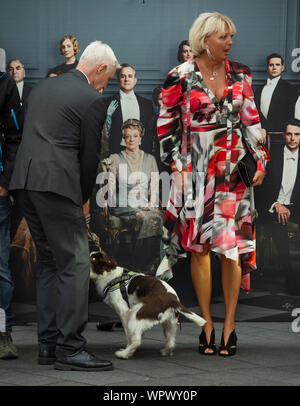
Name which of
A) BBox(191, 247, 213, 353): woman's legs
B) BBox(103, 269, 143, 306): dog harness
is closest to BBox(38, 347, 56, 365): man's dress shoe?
BBox(103, 269, 143, 306): dog harness

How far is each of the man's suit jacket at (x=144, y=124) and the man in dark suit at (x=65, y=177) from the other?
5.04 ft

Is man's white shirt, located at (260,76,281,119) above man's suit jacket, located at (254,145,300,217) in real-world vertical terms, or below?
above

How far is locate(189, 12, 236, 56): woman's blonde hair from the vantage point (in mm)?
4931

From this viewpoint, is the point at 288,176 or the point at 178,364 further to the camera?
the point at 288,176

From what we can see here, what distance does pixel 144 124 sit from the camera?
6023 mm

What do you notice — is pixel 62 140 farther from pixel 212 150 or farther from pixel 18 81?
pixel 18 81

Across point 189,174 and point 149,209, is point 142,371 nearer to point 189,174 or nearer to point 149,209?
point 189,174

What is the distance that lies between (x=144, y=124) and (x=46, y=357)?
6.84 ft

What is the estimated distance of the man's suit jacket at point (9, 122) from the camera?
479cm

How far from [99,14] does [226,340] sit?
2.48m

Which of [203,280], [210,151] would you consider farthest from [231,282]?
[210,151]

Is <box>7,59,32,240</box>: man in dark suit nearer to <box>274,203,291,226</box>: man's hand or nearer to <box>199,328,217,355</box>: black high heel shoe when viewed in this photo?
<box>199,328,217,355</box>: black high heel shoe

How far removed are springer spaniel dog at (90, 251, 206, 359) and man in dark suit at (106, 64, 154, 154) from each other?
3.61ft

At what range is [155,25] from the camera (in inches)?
235
